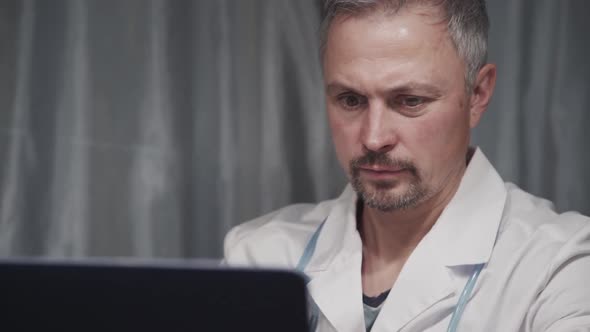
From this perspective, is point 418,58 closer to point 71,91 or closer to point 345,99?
point 345,99

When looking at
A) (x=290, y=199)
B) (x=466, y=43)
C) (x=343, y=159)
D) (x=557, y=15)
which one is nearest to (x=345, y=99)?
(x=343, y=159)

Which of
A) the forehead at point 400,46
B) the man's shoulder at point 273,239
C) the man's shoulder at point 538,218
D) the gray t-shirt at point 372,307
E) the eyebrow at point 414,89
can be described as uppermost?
the forehead at point 400,46

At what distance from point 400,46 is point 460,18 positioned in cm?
13

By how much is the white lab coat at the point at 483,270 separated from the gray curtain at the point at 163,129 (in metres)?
0.29

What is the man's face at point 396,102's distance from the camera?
3.73 ft

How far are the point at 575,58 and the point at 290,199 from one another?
701mm

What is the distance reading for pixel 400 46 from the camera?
1135mm

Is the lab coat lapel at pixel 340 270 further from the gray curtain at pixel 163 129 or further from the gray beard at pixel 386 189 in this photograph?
the gray curtain at pixel 163 129

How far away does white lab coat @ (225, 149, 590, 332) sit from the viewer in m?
1.10

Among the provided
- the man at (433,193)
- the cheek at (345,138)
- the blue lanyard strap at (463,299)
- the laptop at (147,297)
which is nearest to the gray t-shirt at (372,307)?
the man at (433,193)

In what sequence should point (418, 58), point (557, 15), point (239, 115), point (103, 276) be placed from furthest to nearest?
point (239, 115) < point (557, 15) < point (418, 58) < point (103, 276)

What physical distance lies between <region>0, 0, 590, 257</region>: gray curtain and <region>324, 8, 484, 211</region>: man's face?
382 millimetres

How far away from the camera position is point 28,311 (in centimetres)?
60

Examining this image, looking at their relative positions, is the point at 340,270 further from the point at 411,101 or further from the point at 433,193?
the point at 411,101
